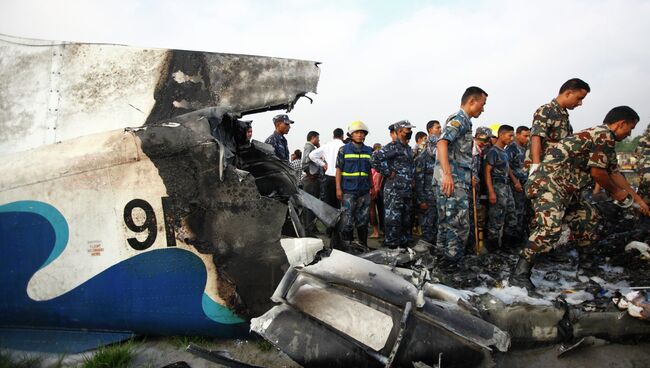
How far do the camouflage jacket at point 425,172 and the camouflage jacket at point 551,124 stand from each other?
1764 mm

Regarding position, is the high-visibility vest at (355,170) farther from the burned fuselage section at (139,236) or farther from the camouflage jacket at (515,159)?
the burned fuselage section at (139,236)

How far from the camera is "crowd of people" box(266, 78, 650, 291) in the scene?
11.4 ft

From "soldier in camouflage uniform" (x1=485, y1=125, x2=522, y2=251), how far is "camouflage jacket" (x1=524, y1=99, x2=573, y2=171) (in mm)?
1035

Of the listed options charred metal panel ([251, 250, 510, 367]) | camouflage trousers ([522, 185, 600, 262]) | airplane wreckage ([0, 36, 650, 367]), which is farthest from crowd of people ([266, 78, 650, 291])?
charred metal panel ([251, 250, 510, 367])

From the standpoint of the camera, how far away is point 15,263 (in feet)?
8.80

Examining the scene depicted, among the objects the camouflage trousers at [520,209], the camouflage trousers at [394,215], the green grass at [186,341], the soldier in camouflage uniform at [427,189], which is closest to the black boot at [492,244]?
the camouflage trousers at [520,209]

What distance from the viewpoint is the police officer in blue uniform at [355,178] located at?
5.86 meters

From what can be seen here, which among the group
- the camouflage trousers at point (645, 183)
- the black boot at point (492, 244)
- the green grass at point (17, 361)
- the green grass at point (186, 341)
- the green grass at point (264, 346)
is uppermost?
the camouflage trousers at point (645, 183)

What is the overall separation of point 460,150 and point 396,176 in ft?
5.97

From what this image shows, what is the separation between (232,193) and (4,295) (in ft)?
5.88

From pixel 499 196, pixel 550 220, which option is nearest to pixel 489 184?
pixel 499 196

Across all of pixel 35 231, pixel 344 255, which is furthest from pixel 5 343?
pixel 344 255

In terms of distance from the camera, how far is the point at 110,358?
2531 millimetres

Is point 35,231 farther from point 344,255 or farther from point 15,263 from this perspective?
point 344,255
